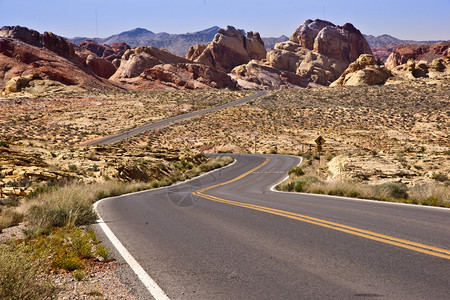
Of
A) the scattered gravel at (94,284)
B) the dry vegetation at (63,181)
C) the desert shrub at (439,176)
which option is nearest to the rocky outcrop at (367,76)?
the dry vegetation at (63,181)

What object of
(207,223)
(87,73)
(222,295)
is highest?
(87,73)

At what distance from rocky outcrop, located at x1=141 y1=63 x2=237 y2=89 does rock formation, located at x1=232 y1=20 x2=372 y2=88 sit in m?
18.3

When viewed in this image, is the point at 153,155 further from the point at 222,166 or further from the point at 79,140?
the point at 79,140

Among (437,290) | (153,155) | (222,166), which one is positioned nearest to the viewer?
(437,290)

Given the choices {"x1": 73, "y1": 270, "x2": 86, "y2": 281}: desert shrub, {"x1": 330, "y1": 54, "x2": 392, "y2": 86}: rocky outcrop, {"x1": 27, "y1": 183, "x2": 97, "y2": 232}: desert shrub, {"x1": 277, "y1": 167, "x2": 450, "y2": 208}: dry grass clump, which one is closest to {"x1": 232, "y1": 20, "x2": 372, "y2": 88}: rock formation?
{"x1": 330, "y1": 54, "x2": 392, "y2": 86}: rocky outcrop

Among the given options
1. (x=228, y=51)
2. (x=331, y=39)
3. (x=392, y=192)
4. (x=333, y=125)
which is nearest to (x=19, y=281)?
(x=392, y=192)

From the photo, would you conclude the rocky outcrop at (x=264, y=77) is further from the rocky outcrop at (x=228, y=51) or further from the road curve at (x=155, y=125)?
the road curve at (x=155, y=125)

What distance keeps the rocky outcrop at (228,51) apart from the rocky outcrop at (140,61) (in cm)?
1773

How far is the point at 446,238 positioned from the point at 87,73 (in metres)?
111

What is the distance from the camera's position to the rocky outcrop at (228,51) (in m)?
151

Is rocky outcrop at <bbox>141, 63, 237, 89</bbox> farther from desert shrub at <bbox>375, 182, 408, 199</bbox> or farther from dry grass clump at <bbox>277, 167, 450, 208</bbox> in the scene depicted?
desert shrub at <bbox>375, 182, 408, 199</bbox>

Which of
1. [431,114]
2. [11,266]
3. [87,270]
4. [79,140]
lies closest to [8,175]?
[87,270]

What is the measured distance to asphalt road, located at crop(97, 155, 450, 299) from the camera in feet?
14.0

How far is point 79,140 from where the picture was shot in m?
52.4
